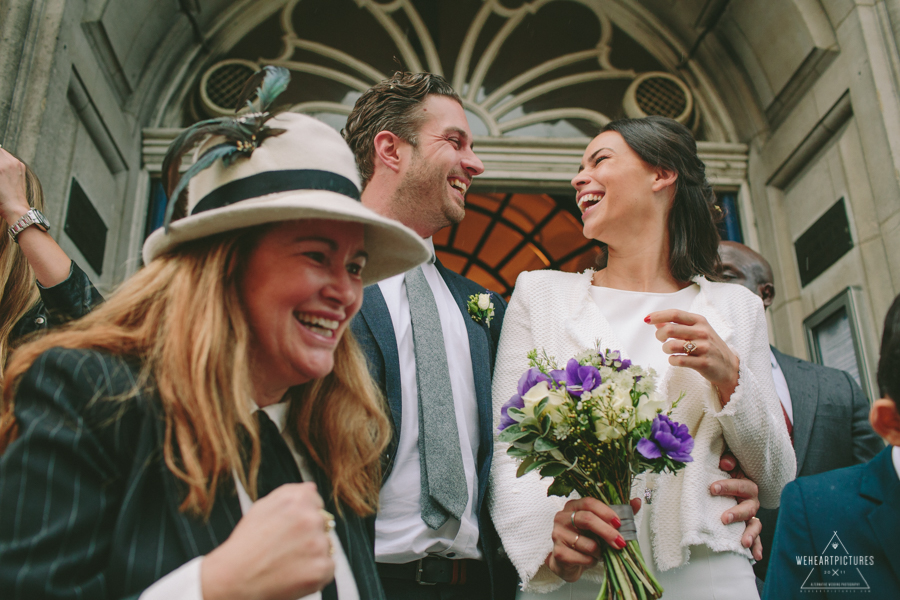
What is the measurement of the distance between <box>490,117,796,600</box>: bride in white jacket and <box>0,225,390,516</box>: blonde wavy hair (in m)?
0.76

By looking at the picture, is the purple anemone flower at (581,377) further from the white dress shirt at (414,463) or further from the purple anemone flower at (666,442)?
the white dress shirt at (414,463)

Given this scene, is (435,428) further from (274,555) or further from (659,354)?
(274,555)

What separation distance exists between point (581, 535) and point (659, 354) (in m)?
0.77

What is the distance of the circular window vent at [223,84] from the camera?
18.6 feet

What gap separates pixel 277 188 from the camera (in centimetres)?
155

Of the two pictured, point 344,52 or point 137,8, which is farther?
point 344,52

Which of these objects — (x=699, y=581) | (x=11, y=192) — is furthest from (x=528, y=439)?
(x=11, y=192)

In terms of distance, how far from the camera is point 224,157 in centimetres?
157

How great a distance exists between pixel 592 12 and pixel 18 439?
5.96 metres

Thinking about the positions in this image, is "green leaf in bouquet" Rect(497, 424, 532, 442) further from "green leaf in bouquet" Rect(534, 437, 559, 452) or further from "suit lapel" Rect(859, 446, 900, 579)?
"suit lapel" Rect(859, 446, 900, 579)

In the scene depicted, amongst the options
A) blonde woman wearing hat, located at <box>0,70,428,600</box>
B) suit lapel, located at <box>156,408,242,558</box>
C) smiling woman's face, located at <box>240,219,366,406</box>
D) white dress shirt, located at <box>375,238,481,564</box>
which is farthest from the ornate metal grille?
suit lapel, located at <box>156,408,242,558</box>

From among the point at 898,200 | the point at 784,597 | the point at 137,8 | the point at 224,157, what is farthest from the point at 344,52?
the point at 784,597

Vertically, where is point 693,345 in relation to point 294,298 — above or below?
above

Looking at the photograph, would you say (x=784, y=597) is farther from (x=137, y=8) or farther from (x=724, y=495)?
(x=137, y=8)
